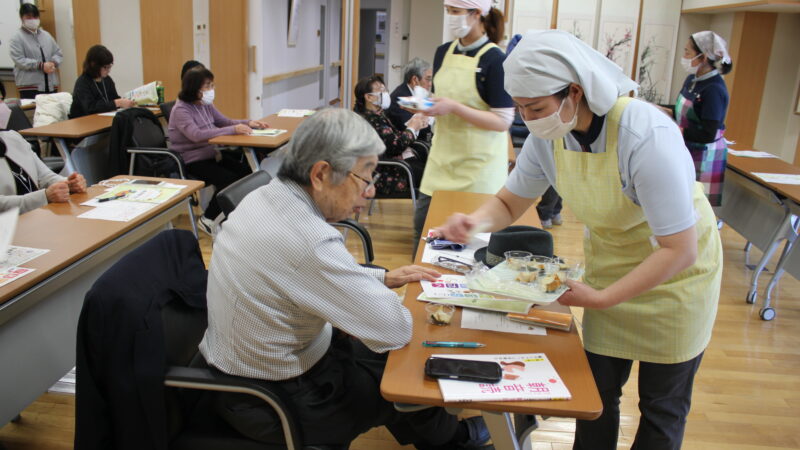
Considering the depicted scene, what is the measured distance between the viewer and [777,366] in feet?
10.5

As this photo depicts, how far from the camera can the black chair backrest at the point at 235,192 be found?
2414 mm

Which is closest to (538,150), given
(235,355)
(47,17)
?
(235,355)

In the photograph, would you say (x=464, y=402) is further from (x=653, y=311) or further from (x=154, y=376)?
(x=154, y=376)

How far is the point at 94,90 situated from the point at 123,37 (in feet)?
4.93

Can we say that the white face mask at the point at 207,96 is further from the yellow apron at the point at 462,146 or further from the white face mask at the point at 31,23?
the white face mask at the point at 31,23

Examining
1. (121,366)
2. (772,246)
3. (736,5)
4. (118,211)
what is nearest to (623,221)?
(121,366)

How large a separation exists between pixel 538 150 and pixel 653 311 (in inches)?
21.8

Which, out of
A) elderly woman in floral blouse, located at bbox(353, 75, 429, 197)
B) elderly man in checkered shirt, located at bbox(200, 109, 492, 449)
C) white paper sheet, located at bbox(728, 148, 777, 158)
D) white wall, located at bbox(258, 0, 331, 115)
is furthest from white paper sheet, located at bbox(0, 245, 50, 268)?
white wall, located at bbox(258, 0, 331, 115)

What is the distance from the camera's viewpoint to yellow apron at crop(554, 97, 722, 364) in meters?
1.61

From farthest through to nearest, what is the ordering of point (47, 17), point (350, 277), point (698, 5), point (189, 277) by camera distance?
point (47, 17), point (698, 5), point (189, 277), point (350, 277)

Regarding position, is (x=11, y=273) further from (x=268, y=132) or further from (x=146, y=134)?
(x=268, y=132)

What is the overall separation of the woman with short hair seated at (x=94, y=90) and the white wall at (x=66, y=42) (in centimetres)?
258

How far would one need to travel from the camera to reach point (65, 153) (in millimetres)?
4477

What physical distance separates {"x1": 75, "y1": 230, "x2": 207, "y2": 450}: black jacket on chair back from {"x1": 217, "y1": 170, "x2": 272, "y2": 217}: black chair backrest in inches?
31.7
